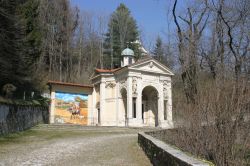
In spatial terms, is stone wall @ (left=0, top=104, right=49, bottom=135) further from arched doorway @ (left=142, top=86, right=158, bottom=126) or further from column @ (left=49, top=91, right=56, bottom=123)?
arched doorway @ (left=142, top=86, right=158, bottom=126)

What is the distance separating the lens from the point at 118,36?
201 ft

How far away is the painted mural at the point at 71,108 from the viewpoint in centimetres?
3950

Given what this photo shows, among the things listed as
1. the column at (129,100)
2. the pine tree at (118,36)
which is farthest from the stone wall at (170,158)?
the pine tree at (118,36)

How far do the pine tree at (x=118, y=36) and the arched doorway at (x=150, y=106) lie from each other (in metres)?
16.8

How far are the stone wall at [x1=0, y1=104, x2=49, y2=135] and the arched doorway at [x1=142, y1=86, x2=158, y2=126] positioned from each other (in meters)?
14.6

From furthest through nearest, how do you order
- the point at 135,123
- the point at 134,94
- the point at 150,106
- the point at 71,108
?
1. the point at 150,106
2. the point at 71,108
3. the point at 134,94
4. the point at 135,123

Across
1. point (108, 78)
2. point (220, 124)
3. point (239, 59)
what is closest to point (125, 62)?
point (108, 78)

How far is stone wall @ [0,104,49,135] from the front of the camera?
19.7 meters

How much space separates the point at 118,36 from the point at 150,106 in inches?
864

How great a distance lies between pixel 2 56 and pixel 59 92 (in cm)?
2063

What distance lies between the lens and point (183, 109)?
29.1 ft

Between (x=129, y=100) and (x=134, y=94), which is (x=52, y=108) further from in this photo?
(x=134, y=94)

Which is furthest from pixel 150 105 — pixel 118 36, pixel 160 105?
pixel 118 36

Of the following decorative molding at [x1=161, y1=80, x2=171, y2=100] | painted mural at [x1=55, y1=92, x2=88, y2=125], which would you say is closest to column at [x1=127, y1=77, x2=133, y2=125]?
decorative molding at [x1=161, y1=80, x2=171, y2=100]
